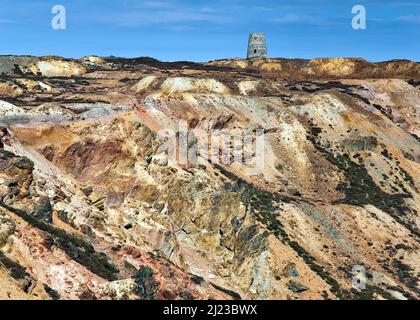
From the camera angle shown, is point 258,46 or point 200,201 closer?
point 200,201

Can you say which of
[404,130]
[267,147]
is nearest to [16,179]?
[267,147]

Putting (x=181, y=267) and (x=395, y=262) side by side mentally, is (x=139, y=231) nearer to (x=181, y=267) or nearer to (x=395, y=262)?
(x=181, y=267)

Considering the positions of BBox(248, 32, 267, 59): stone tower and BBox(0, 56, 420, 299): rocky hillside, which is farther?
BBox(248, 32, 267, 59): stone tower

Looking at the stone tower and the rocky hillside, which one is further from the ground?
the stone tower

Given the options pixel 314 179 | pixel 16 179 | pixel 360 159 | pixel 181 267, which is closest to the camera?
pixel 16 179

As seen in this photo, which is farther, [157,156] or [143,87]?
[143,87]
